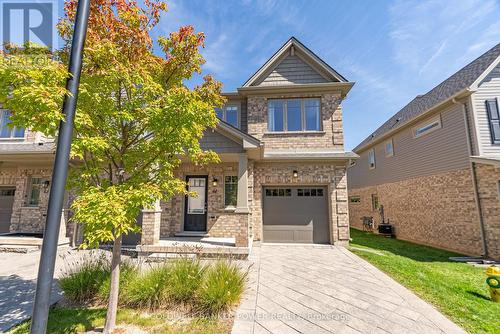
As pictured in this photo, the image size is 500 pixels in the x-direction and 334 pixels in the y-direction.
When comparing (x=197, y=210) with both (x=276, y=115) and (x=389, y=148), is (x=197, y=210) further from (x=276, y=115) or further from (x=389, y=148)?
(x=389, y=148)

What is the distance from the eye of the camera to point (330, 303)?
4457 mm

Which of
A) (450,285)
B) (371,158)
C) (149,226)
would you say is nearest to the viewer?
(450,285)

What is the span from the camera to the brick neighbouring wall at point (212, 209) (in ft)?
32.4

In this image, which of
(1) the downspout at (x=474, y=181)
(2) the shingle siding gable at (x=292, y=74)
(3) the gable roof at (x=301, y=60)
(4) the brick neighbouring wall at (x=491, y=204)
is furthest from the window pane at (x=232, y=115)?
(4) the brick neighbouring wall at (x=491, y=204)

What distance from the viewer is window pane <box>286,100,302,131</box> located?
11.0 m

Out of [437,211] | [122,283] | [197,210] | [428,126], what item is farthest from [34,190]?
[428,126]

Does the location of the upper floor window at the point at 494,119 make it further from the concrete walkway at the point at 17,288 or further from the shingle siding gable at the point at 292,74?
the concrete walkway at the point at 17,288

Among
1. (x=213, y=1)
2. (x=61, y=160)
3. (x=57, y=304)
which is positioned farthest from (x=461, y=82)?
(x=57, y=304)

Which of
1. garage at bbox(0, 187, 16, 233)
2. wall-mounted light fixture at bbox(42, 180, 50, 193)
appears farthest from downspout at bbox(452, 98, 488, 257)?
garage at bbox(0, 187, 16, 233)

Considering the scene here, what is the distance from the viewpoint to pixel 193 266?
4801mm

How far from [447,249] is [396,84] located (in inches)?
313

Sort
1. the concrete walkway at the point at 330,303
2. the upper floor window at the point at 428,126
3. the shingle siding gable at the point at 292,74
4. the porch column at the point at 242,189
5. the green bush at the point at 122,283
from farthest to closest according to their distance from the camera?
1. the shingle siding gable at the point at 292,74
2. the upper floor window at the point at 428,126
3. the porch column at the point at 242,189
4. the green bush at the point at 122,283
5. the concrete walkway at the point at 330,303

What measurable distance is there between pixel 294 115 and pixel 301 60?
2.99 meters

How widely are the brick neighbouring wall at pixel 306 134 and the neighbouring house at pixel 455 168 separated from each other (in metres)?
4.85
